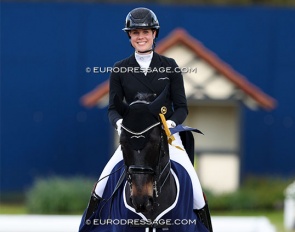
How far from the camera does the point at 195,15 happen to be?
61.7ft

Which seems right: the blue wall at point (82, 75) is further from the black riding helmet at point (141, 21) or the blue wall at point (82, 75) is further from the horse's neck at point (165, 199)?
the horse's neck at point (165, 199)

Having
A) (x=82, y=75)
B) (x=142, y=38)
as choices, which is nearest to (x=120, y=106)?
(x=142, y=38)

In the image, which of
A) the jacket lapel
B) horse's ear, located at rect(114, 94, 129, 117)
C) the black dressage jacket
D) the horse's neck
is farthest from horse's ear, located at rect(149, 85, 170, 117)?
the horse's neck

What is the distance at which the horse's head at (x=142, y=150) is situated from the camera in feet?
20.8

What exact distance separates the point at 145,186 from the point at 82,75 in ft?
39.9

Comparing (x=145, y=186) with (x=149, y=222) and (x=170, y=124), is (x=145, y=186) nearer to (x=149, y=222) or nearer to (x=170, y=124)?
(x=149, y=222)

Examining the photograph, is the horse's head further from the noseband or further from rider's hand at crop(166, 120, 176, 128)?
rider's hand at crop(166, 120, 176, 128)

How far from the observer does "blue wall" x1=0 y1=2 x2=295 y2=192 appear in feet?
60.6

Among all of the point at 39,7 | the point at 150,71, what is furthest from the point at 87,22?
the point at 150,71

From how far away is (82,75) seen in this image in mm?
18375

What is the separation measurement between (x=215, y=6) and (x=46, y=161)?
4650 mm

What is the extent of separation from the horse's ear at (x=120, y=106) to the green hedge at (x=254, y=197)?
396 inches

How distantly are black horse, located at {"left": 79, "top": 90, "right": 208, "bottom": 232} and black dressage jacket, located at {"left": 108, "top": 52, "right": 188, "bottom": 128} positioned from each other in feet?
0.90

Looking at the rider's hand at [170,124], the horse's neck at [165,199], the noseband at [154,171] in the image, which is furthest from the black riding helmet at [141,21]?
the horse's neck at [165,199]
